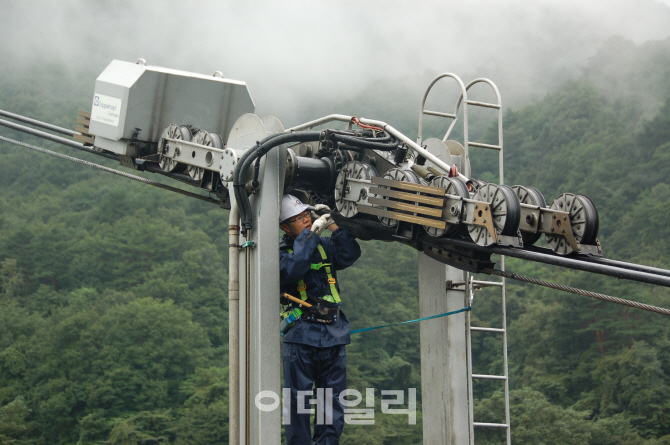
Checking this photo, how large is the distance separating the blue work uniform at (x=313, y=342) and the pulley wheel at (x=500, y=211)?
1285 mm

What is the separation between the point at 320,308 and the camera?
628 cm

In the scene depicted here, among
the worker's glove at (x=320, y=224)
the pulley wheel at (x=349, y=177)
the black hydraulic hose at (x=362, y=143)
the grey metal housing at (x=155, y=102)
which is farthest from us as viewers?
the grey metal housing at (x=155, y=102)

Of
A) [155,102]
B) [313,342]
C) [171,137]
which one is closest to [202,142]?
[171,137]

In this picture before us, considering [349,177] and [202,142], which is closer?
[349,177]

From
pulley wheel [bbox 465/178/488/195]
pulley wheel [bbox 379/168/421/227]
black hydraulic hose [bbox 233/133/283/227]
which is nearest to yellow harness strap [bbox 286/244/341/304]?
pulley wheel [bbox 379/168/421/227]

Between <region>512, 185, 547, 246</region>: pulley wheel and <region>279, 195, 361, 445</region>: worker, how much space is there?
134 centimetres

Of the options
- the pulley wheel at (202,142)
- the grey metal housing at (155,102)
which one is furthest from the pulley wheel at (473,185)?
the grey metal housing at (155,102)

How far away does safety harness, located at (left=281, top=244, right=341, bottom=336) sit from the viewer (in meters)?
6.27

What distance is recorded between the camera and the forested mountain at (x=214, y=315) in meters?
39.0

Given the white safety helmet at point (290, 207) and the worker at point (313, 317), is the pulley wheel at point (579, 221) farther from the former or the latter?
the white safety helmet at point (290, 207)

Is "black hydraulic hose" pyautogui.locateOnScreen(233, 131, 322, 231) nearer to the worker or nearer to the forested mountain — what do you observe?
the worker

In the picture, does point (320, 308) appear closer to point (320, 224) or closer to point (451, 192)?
point (320, 224)

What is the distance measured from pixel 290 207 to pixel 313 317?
827 millimetres

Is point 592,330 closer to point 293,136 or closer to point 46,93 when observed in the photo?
point 293,136
